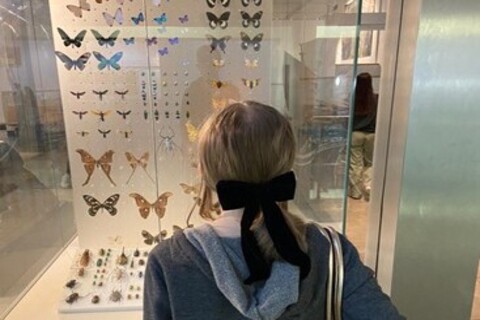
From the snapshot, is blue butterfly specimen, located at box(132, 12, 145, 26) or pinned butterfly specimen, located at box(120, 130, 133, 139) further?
pinned butterfly specimen, located at box(120, 130, 133, 139)

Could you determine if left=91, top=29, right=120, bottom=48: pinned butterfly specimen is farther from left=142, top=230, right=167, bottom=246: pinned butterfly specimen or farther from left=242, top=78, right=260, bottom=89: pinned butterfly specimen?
left=142, top=230, right=167, bottom=246: pinned butterfly specimen

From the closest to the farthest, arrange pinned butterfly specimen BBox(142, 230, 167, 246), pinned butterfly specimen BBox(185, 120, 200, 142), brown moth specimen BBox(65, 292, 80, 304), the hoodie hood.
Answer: the hoodie hood, brown moth specimen BBox(65, 292, 80, 304), pinned butterfly specimen BBox(185, 120, 200, 142), pinned butterfly specimen BBox(142, 230, 167, 246)

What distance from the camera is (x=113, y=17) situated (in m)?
1.95

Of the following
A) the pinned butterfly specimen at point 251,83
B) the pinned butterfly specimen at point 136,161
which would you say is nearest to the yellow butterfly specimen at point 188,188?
the pinned butterfly specimen at point 136,161

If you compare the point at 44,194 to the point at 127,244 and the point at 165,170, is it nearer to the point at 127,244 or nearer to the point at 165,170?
the point at 127,244

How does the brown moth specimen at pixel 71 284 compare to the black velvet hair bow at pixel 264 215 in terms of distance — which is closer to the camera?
the black velvet hair bow at pixel 264 215

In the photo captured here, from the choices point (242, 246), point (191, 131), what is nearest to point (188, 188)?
point (191, 131)

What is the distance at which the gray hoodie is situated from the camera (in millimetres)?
761

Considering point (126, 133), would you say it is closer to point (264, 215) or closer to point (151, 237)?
point (151, 237)

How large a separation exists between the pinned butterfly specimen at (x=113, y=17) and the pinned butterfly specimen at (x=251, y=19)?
60cm

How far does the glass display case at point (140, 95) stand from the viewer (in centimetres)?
195

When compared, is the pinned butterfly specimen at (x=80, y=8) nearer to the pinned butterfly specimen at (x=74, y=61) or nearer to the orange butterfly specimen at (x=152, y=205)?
the pinned butterfly specimen at (x=74, y=61)

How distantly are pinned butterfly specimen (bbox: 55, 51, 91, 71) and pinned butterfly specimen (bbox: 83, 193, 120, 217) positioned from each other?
681 millimetres

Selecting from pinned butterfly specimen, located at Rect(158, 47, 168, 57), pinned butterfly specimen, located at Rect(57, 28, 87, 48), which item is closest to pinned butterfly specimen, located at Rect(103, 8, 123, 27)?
pinned butterfly specimen, located at Rect(57, 28, 87, 48)
